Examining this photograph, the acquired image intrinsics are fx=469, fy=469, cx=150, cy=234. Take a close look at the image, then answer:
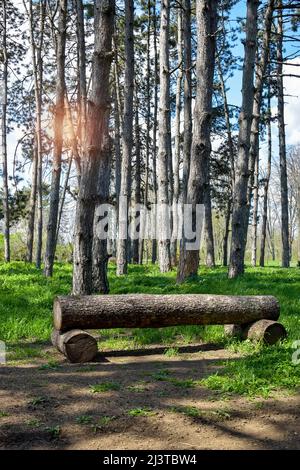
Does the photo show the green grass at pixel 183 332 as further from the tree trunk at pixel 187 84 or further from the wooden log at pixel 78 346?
the tree trunk at pixel 187 84

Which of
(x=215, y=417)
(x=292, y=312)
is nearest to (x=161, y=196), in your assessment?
Answer: (x=292, y=312)

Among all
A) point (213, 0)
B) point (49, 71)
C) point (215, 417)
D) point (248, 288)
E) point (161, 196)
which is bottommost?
point (215, 417)

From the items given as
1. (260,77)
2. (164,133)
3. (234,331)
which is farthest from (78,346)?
(260,77)

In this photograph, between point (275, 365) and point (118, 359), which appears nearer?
point (275, 365)

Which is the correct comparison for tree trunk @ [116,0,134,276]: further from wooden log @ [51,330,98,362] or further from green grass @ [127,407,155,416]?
green grass @ [127,407,155,416]

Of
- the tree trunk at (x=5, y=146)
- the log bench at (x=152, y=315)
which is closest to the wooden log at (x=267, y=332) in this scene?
the log bench at (x=152, y=315)

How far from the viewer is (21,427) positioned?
4016mm

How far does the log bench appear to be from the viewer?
6.33 m

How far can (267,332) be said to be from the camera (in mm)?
6781

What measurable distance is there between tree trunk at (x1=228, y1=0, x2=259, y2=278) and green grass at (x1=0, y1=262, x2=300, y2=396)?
701 millimetres

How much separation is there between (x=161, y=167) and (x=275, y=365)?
32.3 feet

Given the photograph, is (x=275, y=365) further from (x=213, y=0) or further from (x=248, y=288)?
(x=213, y=0)

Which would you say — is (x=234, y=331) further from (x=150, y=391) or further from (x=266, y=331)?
(x=150, y=391)

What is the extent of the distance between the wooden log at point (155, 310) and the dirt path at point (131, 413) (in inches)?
28.9
